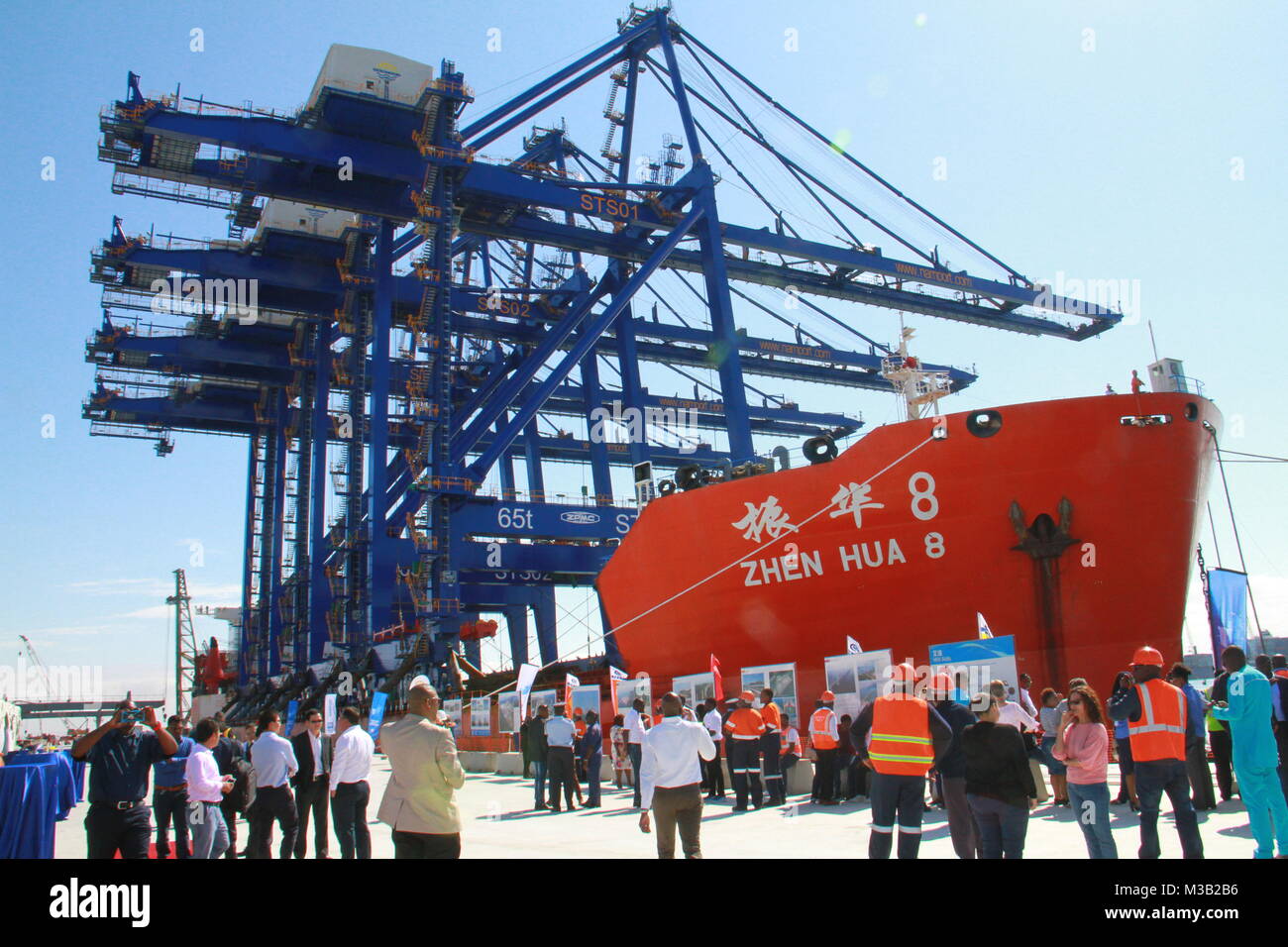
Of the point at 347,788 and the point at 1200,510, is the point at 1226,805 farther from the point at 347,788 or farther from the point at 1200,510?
the point at 347,788

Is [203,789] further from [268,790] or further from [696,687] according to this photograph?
[696,687]

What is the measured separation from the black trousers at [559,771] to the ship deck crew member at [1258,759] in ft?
23.2

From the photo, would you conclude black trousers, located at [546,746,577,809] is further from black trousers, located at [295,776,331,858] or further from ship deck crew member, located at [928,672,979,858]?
ship deck crew member, located at [928,672,979,858]

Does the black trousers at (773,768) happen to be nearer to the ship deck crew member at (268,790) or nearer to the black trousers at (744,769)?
the black trousers at (744,769)

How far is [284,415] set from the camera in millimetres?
37594

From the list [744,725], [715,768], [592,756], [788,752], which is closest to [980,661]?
[788,752]

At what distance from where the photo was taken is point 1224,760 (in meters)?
8.66

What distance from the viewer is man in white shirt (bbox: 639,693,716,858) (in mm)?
5645

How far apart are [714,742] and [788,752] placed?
0.86 metres

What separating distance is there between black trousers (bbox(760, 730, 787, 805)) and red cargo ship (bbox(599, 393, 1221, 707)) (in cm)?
377

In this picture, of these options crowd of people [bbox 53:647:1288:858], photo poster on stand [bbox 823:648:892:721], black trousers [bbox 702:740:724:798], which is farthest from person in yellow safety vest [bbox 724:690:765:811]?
crowd of people [bbox 53:647:1288:858]

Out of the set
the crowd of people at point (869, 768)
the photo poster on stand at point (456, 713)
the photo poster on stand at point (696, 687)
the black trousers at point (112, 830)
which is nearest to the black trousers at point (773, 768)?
the photo poster on stand at point (696, 687)
